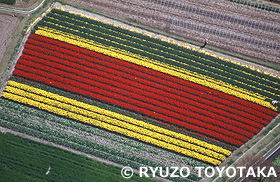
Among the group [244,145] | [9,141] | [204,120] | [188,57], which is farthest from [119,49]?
[244,145]

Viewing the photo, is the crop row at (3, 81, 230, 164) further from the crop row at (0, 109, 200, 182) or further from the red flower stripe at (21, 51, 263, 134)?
the red flower stripe at (21, 51, 263, 134)

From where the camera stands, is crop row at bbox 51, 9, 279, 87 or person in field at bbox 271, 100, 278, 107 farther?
crop row at bbox 51, 9, 279, 87

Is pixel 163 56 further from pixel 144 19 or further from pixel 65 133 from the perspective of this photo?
pixel 65 133

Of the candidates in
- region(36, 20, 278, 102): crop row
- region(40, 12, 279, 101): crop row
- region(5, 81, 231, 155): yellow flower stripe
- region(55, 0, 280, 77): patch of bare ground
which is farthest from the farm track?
region(5, 81, 231, 155): yellow flower stripe

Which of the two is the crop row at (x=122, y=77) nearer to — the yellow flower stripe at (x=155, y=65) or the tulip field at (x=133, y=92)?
the tulip field at (x=133, y=92)

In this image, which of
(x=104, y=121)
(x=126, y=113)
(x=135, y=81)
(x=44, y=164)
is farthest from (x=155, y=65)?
(x=44, y=164)

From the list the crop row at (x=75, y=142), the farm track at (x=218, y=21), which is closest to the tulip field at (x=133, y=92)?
the crop row at (x=75, y=142)

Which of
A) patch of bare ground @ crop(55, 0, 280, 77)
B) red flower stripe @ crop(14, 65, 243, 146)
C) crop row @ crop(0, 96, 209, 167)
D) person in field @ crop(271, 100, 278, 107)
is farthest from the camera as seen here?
patch of bare ground @ crop(55, 0, 280, 77)
